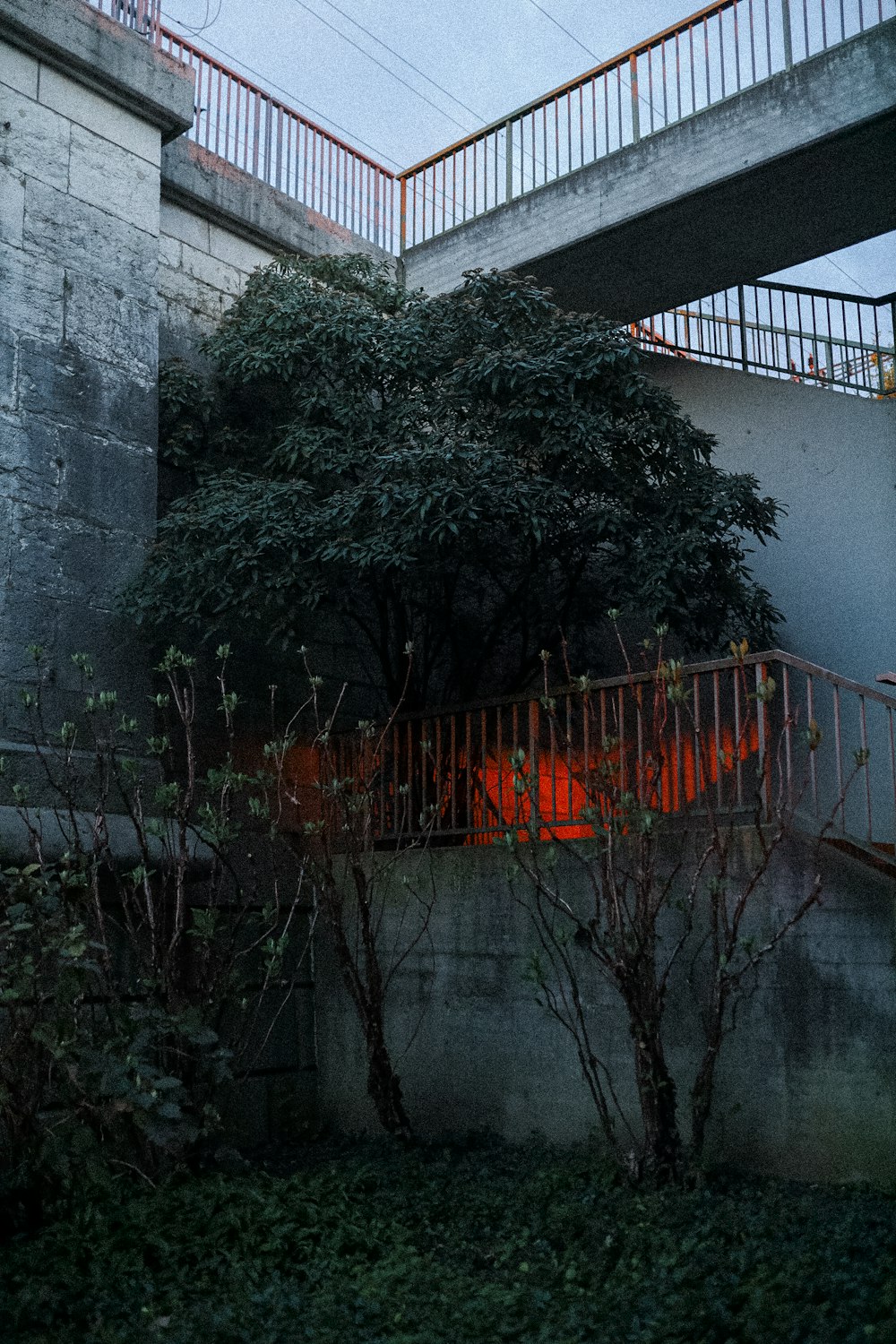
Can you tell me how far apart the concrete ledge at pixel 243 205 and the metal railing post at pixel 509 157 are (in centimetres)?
146

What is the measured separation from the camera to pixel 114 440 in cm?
826

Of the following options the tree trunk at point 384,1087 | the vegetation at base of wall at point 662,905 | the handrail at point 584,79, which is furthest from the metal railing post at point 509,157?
the tree trunk at point 384,1087

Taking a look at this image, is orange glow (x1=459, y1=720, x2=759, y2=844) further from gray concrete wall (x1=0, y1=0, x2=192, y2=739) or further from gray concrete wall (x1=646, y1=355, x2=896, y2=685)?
gray concrete wall (x1=0, y1=0, x2=192, y2=739)

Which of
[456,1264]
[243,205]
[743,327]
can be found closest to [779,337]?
[743,327]

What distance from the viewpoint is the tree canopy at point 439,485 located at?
748 cm

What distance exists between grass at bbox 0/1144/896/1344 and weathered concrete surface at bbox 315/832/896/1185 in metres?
0.37

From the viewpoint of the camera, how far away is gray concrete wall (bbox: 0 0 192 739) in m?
7.66

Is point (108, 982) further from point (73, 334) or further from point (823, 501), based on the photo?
point (823, 501)

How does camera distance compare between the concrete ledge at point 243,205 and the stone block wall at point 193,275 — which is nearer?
the stone block wall at point 193,275

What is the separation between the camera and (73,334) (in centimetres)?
810

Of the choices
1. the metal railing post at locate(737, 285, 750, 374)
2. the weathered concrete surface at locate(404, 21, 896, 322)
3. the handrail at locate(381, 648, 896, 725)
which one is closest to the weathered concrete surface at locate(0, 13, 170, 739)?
the handrail at locate(381, 648, 896, 725)

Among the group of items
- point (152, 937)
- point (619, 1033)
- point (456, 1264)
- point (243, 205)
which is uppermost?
point (243, 205)

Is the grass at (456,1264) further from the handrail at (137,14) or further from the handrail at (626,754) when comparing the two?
the handrail at (137,14)

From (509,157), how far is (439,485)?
5.28 m
